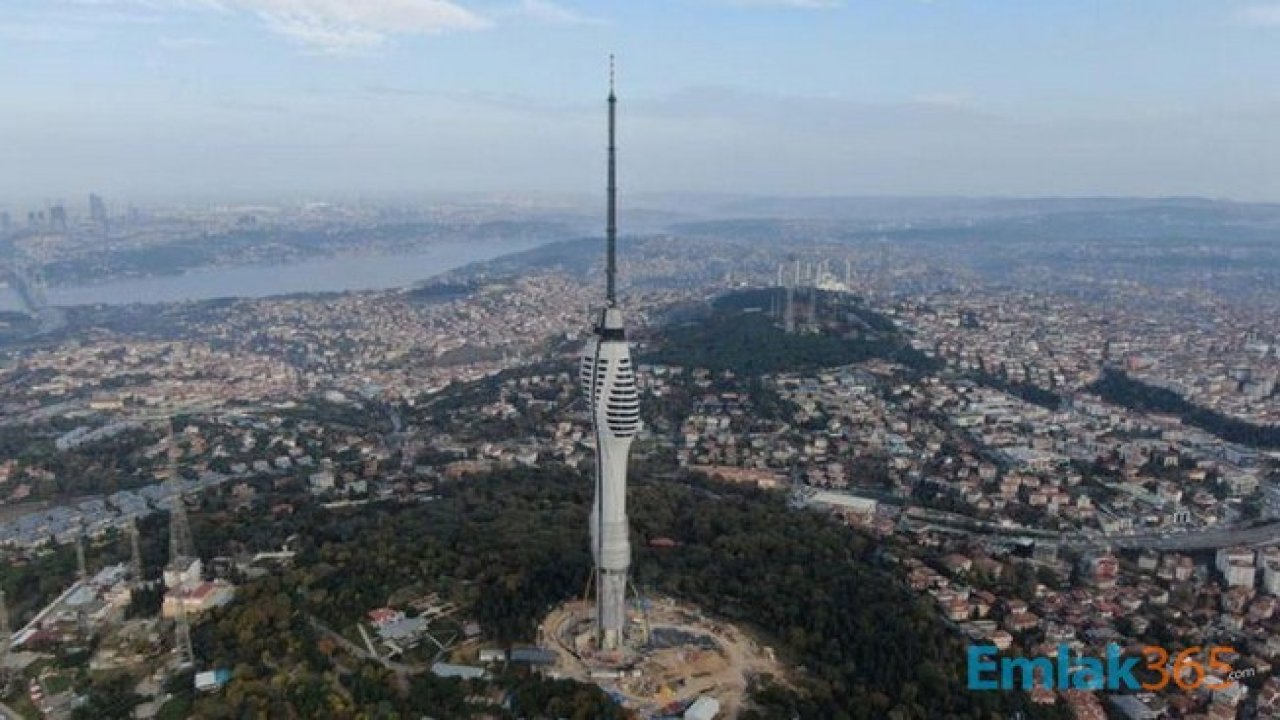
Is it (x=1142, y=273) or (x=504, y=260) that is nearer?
(x=1142, y=273)

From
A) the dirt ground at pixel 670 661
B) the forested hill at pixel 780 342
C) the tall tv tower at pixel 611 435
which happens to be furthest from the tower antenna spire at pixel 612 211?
the forested hill at pixel 780 342

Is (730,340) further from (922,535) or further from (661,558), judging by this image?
(661,558)

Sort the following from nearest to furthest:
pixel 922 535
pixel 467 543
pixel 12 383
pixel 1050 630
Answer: pixel 1050 630 → pixel 467 543 → pixel 922 535 → pixel 12 383

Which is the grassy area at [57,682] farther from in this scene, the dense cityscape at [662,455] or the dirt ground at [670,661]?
the dirt ground at [670,661]

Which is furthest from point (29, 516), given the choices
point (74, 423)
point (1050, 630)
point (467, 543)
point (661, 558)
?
point (1050, 630)

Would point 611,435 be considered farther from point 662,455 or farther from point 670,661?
point 662,455

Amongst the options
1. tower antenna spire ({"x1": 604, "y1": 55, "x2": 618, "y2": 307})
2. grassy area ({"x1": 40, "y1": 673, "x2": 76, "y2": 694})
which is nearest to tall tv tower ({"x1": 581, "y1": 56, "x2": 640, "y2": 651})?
tower antenna spire ({"x1": 604, "y1": 55, "x2": 618, "y2": 307})
